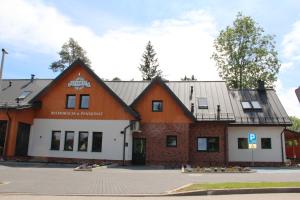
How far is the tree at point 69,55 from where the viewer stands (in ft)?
181

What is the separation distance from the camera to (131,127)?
86.4ft

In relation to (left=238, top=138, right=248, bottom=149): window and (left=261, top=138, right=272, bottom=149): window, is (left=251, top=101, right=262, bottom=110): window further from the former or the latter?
(left=238, top=138, right=248, bottom=149): window

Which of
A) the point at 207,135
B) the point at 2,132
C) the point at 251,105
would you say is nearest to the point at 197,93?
the point at 251,105

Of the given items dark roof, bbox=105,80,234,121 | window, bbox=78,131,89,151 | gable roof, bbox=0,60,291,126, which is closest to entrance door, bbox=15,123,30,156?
gable roof, bbox=0,60,291,126

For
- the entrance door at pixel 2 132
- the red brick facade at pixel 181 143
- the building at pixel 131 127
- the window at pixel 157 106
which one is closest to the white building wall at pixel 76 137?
the building at pixel 131 127

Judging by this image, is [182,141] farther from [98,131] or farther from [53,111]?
[53,111]

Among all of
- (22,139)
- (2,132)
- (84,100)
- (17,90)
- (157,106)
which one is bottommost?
(22,139)

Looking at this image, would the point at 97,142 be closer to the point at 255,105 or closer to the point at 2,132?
the point at 2,132

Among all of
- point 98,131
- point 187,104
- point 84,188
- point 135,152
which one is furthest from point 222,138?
point 84,188

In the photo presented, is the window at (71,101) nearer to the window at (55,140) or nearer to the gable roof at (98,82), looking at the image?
the gable roof at (98,82)

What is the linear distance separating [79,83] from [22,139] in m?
5.90

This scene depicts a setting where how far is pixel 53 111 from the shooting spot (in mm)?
28188

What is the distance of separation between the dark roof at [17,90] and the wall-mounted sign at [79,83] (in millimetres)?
3575

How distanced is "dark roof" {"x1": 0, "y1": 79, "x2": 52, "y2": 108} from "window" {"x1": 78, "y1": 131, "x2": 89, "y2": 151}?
454 centimetres
